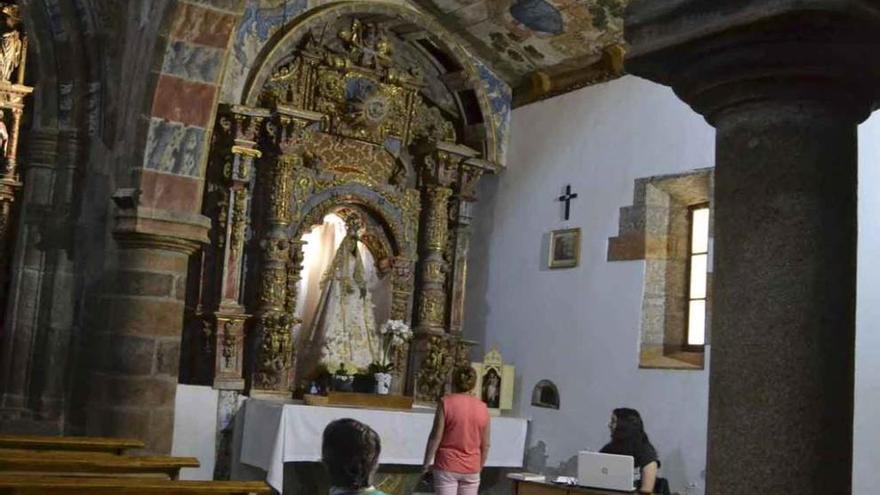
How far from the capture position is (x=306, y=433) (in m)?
9.31

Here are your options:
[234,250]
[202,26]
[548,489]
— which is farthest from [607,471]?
[202,26]

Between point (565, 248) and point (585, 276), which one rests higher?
point (565, 248)

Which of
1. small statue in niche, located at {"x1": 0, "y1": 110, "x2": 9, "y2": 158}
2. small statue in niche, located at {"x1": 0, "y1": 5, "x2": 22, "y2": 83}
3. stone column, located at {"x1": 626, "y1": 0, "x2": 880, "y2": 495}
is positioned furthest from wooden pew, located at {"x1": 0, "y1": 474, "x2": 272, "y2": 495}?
small statue in niche, located at {"x1": 0, "y1": 5, "x2": 22, "y2": 83}

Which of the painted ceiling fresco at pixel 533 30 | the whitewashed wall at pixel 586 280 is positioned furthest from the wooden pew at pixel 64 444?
the painted ceiling fresco at pixel 533 30

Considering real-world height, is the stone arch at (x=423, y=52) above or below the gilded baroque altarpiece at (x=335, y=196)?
above

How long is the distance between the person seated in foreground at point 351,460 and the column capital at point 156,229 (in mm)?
5019

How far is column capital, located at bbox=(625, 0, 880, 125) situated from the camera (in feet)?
9.80

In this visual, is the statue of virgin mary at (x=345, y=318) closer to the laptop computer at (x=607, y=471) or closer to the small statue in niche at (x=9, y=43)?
the small statue in niche at (x=9, y=43)

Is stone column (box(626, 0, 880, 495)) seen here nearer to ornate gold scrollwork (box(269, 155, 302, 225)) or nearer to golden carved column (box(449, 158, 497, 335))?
ornate gold scrollwork (box(269, 155, 302, 225))

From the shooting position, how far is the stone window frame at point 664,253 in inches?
380

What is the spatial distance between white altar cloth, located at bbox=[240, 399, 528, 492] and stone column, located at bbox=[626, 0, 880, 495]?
6.44 meters

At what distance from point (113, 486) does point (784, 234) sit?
3.06 metres

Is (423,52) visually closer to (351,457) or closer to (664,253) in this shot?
(664,253)

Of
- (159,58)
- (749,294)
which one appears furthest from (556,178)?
(749,294)
